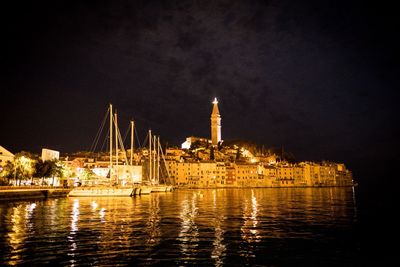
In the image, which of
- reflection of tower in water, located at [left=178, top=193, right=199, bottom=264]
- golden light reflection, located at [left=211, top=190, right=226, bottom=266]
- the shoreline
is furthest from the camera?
the shoreline

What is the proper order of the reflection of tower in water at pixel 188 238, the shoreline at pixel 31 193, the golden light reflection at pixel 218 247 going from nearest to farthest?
the golden light reflection at pixel 218 247
the reflection of tower in water at pixel 188 238
the shoreline at pixel 31 193

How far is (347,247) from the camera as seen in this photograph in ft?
65.2

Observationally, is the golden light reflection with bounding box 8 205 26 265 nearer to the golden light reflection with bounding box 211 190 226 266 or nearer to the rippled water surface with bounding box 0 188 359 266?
the rippled water surface with bounding box 0 188 359 266

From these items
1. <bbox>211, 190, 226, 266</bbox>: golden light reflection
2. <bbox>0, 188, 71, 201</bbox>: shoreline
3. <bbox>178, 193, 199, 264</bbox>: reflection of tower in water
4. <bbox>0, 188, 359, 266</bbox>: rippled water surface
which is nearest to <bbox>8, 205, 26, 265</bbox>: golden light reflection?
<bbox>0, 188, 359, 266</bbox>: rippled water surface

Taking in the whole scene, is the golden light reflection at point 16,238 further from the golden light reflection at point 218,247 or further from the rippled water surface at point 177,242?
the golden light reflection at point 218,247

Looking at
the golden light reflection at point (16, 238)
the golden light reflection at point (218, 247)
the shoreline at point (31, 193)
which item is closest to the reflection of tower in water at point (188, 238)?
the golden light reflection at point (218, 247)

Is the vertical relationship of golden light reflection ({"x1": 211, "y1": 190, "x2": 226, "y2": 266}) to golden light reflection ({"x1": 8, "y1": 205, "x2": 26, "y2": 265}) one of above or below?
below

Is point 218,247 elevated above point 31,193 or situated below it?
below

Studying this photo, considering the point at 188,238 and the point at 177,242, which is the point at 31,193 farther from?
the point at 177,242

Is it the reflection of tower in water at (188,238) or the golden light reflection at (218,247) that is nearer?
the golden light reflection at (218,247)

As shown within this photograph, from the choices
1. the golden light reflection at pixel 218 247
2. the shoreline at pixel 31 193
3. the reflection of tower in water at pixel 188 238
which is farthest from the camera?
the shoreline at pixel 31 193

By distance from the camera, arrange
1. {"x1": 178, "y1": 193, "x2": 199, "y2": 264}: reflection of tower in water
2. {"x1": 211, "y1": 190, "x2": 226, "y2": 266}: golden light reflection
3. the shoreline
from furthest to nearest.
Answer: the shoreline
{"x1": 178, "y1": 193, "x2": 199, "y2": 264}: reflection of tower in water
{"x1": 211, "y1": 190, "x2": 226, "y2": 266}: golden light reflection

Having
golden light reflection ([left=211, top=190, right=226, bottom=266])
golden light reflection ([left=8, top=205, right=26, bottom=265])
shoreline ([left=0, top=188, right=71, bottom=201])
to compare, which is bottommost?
golden light reflection ([left=211, top=190, right=226, bottom=266])

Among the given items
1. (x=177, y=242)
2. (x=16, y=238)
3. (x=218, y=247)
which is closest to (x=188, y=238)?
(x=177, y=242)
